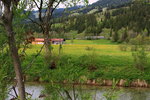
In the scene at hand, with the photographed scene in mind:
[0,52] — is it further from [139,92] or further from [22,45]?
[139,92]

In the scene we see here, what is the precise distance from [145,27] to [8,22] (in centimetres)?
17957

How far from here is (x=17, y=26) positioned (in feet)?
35.6

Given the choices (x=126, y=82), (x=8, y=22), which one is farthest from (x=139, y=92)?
(x=8, y=22)

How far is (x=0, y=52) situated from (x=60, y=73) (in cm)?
273

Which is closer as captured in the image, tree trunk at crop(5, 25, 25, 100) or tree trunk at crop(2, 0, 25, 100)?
tree trunk at crop(2, 0, 25, 100)

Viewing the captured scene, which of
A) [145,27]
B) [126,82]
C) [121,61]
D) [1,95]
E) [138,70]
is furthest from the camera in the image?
[145,27]

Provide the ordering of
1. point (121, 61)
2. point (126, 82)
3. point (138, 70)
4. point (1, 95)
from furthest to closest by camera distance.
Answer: point (121, 61), point (138, 70), point (126, 82), point (1, 95)

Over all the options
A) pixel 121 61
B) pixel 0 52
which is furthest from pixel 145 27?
pixel 0 52

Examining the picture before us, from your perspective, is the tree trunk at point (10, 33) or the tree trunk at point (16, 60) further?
the tree trunk at point (16, 60)

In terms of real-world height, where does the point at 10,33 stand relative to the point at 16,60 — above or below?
above

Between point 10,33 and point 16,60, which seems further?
point 16,60

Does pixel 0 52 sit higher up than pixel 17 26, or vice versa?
pixel 17 26

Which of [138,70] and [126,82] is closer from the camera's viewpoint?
[126,82]

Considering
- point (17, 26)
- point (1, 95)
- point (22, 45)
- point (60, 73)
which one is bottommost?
point (1, 95)
